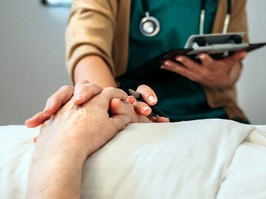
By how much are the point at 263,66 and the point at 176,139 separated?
146cm

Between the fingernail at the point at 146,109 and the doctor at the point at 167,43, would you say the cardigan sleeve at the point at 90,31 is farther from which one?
the fingernail at the point at 146,109

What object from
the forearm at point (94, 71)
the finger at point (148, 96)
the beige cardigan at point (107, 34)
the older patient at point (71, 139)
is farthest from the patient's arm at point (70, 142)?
the beige cardigan at point (107, 34)

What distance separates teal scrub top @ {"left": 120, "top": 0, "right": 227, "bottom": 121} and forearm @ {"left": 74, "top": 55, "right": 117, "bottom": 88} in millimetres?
143

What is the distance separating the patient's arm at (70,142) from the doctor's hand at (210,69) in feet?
1.46

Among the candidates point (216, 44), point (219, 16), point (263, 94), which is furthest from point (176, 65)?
point (263, 94)

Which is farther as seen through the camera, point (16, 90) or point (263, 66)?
point (16, 90)

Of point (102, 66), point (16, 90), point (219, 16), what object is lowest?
point (16, 90)

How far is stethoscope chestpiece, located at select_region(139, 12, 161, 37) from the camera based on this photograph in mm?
1111

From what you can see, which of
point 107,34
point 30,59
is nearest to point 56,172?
point 107,34

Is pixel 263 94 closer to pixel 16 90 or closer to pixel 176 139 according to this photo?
pixel 16 90

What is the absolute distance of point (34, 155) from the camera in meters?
0.47

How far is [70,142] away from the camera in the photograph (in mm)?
466

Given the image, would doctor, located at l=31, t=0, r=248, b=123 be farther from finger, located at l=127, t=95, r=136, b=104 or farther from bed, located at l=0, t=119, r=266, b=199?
bed, located at l=0, t=119, r=266, b=199

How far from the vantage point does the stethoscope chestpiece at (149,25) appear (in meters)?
1.11
